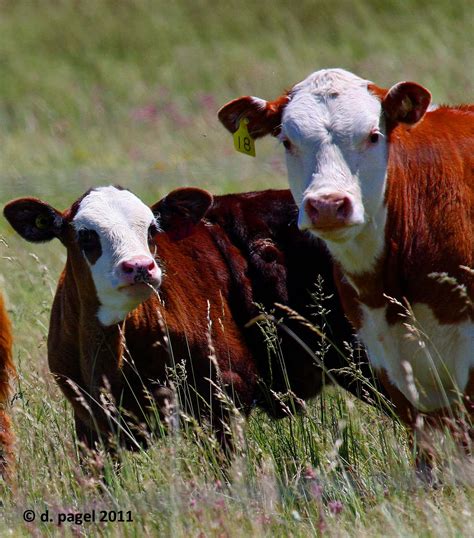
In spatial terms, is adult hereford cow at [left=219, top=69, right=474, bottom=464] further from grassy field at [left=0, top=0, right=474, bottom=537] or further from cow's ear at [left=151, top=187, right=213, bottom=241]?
cow's ear at [left=151, top=187, right=213, bottom=241]

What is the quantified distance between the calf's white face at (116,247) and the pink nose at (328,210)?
3.45 ft

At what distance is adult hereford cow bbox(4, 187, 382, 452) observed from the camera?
20.2 feet

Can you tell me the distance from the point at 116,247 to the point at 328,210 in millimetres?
1422

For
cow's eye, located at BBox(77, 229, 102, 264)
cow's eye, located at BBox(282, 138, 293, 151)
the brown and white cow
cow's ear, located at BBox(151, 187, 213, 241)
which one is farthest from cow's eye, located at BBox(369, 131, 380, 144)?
the brown and white cow

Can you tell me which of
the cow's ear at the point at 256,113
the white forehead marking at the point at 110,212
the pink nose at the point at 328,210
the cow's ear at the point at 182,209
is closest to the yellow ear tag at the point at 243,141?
the cow's ear at the point at 256,113

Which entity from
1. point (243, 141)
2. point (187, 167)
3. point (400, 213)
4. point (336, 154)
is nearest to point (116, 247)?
point (243, 141)

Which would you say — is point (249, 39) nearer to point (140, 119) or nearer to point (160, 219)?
point (140, 119)

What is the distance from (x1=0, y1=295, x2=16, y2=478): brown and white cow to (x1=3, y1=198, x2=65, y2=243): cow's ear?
48cm

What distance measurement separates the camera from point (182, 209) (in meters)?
Result: 6.55

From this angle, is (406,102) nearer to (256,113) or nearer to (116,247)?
(256,113)

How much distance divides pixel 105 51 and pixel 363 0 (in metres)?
5.02

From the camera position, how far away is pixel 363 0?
22547 mm

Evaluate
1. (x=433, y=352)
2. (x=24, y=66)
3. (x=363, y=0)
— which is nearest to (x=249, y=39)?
(x=363, y=0)

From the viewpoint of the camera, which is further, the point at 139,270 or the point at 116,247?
the point at 116,247
